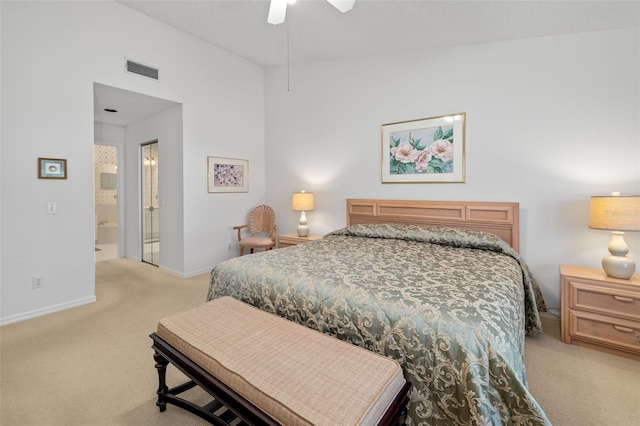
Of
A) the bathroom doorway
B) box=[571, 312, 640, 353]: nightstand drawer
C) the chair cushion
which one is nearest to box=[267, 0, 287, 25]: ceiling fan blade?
the chair cushion

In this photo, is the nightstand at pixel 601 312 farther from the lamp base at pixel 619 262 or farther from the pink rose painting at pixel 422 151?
the pink rose painting at pixel 422 151

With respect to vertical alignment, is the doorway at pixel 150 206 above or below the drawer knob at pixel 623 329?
above

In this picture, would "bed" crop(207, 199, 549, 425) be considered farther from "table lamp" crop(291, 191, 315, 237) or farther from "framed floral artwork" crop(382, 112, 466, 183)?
"table lamp" crop(291, 191, 315, 237)

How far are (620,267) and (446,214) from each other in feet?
4.89

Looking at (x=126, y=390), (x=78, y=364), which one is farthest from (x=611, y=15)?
(x=78, y=364)

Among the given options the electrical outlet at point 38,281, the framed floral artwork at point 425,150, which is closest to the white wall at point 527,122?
the framed floral artwork at point 425,150

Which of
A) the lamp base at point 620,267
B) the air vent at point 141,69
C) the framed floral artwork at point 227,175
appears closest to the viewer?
the lamp base at point 620,267

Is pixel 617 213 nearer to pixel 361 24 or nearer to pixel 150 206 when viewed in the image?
pixel 361 24

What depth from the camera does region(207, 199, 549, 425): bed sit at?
1.20 m

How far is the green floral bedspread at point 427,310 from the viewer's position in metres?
1.20

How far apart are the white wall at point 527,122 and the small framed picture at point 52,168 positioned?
10.5ft

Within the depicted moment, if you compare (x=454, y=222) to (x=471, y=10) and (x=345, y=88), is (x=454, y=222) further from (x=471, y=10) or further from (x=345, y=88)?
(x=345, y=88)

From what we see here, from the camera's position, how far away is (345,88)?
4219mm

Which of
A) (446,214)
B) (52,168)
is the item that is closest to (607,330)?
(446,214)
